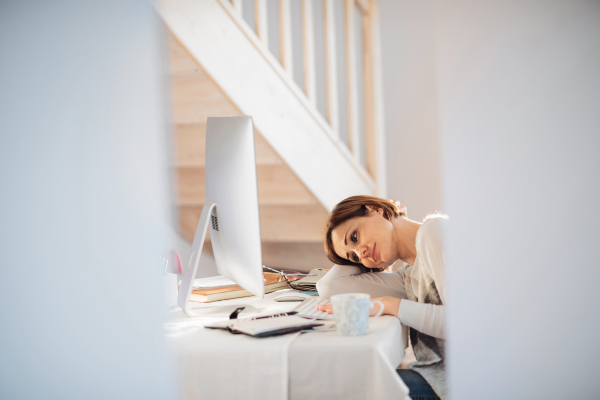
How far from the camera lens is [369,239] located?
1347mm

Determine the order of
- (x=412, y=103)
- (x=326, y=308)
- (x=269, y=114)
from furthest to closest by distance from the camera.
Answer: (x=412, y=103), (x=269, y=114), (x=326, y=308)

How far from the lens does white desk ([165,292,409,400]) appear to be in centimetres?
85

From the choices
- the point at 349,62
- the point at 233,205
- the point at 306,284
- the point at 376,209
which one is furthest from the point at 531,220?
the point at 349,62

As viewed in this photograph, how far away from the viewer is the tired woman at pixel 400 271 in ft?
3.44

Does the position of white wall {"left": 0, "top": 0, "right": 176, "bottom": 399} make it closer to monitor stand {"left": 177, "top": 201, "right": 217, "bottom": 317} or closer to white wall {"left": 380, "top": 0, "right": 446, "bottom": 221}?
monitor stand {"left": 177, "top": 201, "right": 217, "bottom": 317}

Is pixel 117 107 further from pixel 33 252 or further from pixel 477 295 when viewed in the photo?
pixel 477 295

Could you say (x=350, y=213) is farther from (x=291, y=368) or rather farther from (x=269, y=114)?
(x=269, y=114)

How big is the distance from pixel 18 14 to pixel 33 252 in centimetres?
37

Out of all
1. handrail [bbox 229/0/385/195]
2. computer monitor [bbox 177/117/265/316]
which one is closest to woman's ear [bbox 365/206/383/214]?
computer monitor [bbox 177/117/265/316]

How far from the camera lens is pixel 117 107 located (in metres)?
0.93

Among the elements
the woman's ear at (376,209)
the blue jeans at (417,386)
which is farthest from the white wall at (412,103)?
the blue jeans at (417,386)

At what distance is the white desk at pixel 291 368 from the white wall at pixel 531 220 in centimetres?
24

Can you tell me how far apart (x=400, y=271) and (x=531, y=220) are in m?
0.53

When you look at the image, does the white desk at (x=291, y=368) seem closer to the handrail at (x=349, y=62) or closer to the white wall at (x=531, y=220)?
the white wall at (x=531, y=220)
